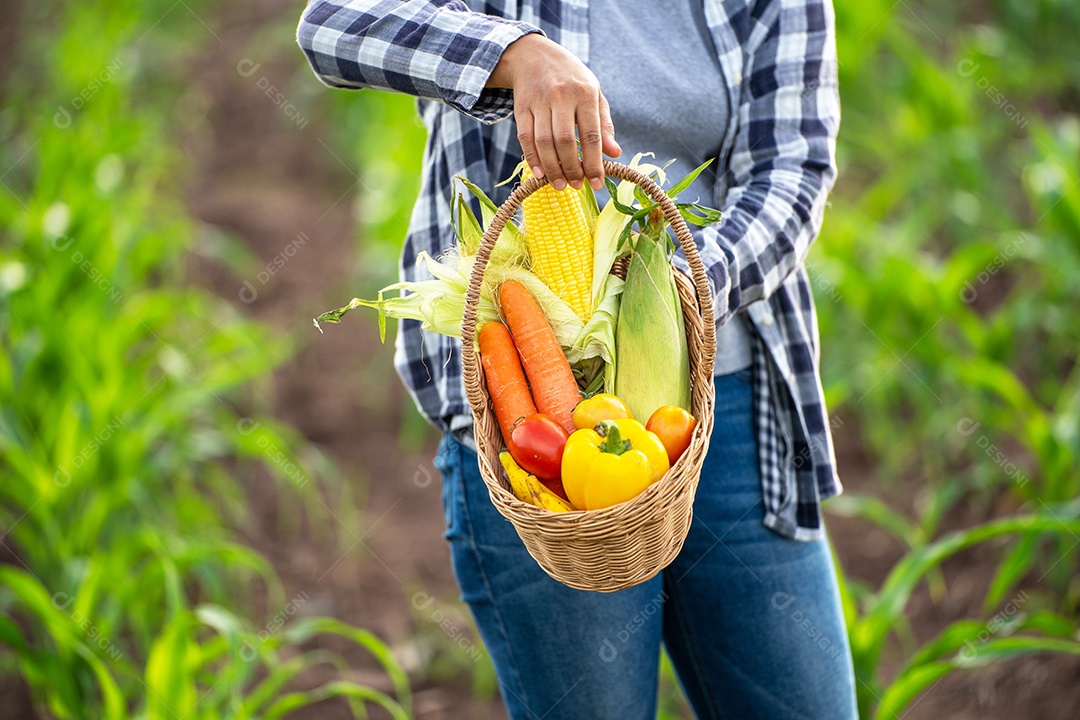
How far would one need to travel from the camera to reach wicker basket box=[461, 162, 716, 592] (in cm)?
81

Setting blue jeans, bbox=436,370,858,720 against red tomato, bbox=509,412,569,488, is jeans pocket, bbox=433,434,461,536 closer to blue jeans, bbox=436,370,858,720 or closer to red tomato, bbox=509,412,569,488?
blue jeans, bbox=436,370,858,720

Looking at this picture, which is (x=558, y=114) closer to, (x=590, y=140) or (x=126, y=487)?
(x=590, y=140)

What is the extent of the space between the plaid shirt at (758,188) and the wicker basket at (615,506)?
105mm

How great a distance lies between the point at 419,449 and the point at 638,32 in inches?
83.8

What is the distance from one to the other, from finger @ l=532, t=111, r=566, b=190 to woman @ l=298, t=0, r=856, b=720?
0.62 ft

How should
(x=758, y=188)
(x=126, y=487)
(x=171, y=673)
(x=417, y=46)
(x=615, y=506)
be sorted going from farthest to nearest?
(x=126, y=487), (x=171, y=673), (x=758, y=188), (x=417, y=46), (x=615, y=506)

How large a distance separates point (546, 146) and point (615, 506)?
12.4 inches

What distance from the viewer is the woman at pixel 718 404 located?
3.31 feet

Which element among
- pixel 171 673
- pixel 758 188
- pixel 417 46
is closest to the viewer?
pixel 417 46

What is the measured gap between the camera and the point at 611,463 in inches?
31.8

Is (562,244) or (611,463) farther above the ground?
(562,244)

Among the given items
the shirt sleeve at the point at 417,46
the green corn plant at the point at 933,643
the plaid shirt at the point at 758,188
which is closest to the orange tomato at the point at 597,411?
the plaid shirt at the point at 758,188

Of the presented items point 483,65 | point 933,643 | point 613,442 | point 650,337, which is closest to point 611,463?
point 613,442

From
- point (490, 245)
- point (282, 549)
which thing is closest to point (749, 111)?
point (490, 245)
